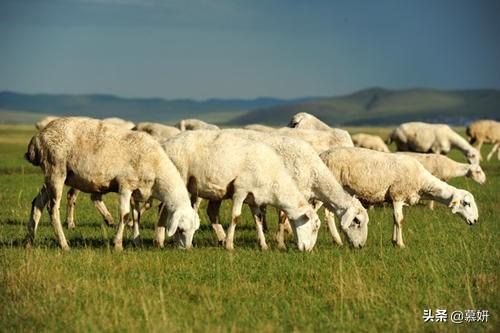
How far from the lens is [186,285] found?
1066cm

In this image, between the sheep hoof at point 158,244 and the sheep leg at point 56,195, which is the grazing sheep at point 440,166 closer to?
the sheep hoof at point 158,244

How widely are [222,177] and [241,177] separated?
0.33m

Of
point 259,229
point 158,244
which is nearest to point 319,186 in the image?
point 259,229

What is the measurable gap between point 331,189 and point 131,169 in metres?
3.68

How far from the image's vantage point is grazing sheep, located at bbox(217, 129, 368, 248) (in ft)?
46.2

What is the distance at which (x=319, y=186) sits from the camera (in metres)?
14.5

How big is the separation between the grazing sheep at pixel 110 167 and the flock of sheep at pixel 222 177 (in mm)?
17

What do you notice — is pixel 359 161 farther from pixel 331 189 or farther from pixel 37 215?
pixel 37 215

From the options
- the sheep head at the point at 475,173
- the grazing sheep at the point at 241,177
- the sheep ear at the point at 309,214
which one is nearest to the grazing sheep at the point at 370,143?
the sheep head at the point at 475,173

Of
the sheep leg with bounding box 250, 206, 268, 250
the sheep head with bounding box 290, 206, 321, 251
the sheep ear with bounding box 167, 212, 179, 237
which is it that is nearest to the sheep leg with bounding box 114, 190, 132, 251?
the sheep ear with bounding box 167, 212, 179, 237

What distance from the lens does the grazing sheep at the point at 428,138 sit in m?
33.4

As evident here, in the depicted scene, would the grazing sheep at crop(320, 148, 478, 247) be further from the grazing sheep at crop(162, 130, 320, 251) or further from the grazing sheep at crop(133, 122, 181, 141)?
the grazing sheep at crop(133, 122, 181, 141)

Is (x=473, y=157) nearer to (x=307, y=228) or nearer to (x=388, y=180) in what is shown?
(x=388, y=180)

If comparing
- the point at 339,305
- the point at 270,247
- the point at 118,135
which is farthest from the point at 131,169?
the point at 339,305
